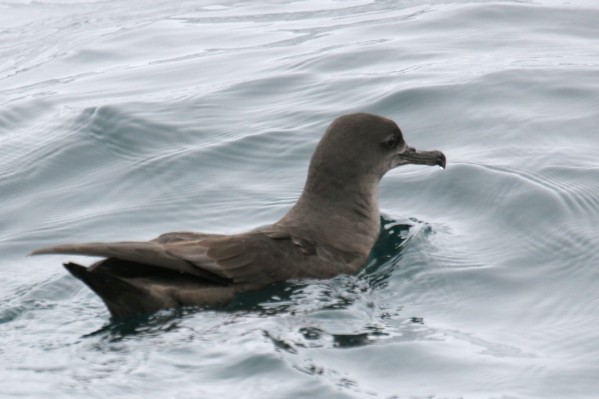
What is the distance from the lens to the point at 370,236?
868 cm

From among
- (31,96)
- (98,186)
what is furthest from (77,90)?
(98,186)

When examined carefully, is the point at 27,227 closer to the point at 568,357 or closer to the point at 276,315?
the point at 276,315

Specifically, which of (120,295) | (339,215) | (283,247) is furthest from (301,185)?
(120,295)

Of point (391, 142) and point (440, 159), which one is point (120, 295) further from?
point (440, 159)

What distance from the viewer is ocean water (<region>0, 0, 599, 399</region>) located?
6766mm

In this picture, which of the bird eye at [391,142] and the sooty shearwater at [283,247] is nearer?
the sooty shearwater at [283,247]

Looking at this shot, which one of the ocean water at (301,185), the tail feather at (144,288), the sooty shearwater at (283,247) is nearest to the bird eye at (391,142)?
the sooty shearwater at (283,247)

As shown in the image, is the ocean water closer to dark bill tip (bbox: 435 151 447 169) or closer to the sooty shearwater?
the sooty shearwater

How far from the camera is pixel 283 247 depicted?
793 centimetres

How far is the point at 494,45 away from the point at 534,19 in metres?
1.33

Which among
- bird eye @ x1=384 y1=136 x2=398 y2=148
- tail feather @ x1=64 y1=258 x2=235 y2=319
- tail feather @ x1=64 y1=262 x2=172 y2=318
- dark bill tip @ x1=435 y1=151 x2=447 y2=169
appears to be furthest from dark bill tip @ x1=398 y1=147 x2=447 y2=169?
tail feather @ x1=64 y1=262 x2=172 y2=318

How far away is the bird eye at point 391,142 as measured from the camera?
898cm

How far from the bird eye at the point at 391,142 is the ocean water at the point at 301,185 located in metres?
0.62

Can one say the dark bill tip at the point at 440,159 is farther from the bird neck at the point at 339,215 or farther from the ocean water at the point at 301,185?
the bird neck at the point at 339,215
